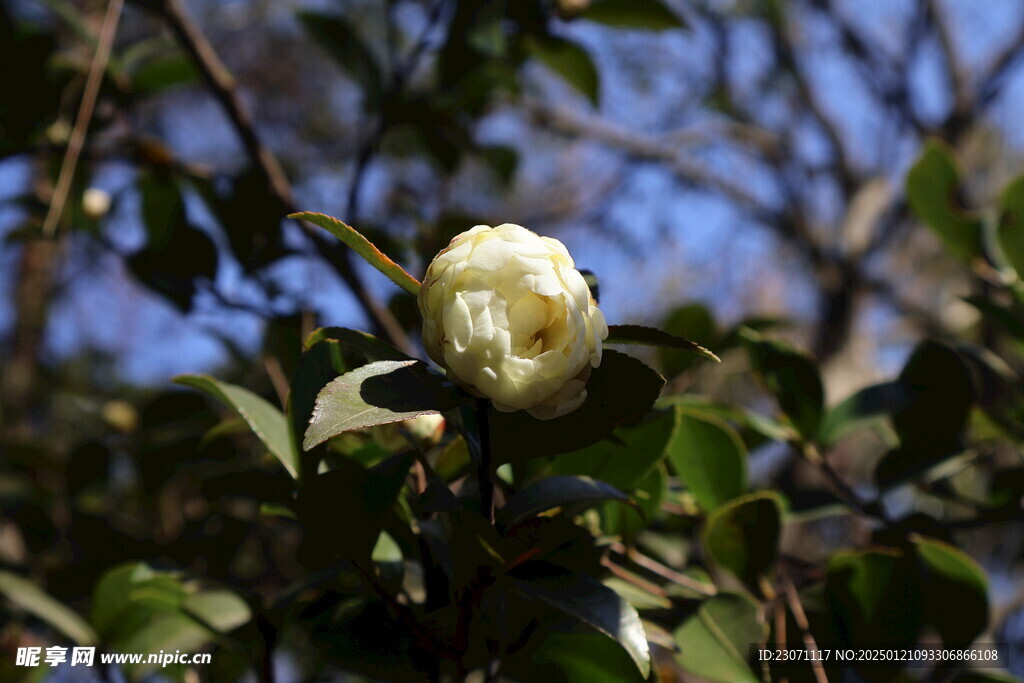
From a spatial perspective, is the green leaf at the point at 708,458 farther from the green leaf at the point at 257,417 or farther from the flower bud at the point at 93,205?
the flower bud at the point at 93,205

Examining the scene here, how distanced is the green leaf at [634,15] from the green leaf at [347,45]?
23 centimetres

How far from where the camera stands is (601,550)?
41cm

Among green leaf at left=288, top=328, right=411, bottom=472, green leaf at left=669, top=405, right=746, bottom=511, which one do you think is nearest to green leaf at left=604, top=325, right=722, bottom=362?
green leaf at left=288, top=328, right=411, bottom=472

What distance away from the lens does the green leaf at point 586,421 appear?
13.1 inches

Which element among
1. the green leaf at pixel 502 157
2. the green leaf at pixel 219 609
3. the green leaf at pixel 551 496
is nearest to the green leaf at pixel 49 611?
the green leaf at pixel 219 609

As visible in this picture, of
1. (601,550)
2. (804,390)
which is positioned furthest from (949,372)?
(601,550)

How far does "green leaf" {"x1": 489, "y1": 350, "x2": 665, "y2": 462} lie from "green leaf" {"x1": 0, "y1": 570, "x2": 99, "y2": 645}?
47 cm

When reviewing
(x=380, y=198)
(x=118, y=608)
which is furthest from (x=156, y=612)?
(x=380, y=198)

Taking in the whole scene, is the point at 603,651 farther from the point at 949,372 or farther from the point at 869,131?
the point at 869,131

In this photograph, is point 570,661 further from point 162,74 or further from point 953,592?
point 162,74

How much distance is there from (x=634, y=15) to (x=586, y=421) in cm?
57

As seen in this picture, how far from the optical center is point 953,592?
527 mm

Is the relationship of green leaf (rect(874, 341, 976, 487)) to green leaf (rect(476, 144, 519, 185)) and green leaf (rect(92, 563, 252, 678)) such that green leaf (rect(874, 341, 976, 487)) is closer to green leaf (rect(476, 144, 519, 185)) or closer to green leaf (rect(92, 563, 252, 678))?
green leaf (rect(92, 563, 252, 678))

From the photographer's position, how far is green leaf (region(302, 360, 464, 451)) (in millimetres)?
292
